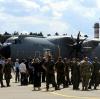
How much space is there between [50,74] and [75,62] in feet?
5.92

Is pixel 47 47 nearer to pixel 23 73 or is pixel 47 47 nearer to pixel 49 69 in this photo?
pixel 23 73

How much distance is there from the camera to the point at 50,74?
24266 mm

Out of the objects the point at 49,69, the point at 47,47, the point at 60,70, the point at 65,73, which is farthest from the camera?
the point at 47,47

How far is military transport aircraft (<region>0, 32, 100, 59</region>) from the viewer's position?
165 feet

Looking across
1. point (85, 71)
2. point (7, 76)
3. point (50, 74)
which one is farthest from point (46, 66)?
point (7, 76)

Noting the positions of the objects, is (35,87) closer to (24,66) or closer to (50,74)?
(50,74)

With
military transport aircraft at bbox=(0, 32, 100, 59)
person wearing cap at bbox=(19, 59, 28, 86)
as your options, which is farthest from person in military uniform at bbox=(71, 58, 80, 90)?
military transport aircraft at bbox=(0, 32, 100, 59)

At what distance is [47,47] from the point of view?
171 ft

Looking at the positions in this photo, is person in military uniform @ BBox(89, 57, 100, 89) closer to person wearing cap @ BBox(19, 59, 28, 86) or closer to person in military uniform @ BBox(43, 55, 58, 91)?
person in military uniform @ BBox(43, 55, 58, 91)

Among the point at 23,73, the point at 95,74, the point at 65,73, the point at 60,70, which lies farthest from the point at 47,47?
the point at 60,70

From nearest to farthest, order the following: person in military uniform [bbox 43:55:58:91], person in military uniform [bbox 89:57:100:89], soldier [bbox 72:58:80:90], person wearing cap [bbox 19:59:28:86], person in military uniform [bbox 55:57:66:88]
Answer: person in military uniform [bbox 43:55:58:91]
soldier [bbox 72:58:80:90]
person in military uniform [bbox 55:57:66:88]
person in military uniform [bbox 89:57:100:89]
person wearing cap [bbox 19:59:28:86]

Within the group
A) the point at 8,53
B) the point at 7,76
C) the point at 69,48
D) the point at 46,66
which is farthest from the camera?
the point at 69,48

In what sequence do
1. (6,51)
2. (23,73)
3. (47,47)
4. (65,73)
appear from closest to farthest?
(65,73) → (23,73) → (6,51) → (47,47)

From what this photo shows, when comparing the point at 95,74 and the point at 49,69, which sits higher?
the point at 49,69
